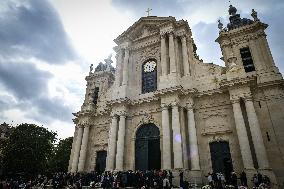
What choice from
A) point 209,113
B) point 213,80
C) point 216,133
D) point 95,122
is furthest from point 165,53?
point 95,122

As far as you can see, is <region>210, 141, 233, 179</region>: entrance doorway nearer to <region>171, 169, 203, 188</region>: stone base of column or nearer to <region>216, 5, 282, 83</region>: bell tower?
<region>171, 169, 203, 188</region>: stone base of column

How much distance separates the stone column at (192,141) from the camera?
46.5 ft

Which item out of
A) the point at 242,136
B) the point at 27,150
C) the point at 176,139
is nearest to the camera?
the point at 242,136

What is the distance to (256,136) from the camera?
524 inches

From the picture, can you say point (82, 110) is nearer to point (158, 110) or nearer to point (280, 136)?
point (158, 110)

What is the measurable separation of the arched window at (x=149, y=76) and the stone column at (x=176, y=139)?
12.8 ft

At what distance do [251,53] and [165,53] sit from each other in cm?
649

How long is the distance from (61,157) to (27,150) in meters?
8.82

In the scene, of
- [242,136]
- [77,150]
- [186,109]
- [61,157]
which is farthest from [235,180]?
[61,157]

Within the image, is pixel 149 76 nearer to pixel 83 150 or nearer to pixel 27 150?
pixel 83 150

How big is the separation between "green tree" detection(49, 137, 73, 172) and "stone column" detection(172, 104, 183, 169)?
26.3 metres

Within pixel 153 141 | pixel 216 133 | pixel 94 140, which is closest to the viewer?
pixel 216 133

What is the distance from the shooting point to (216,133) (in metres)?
15.0

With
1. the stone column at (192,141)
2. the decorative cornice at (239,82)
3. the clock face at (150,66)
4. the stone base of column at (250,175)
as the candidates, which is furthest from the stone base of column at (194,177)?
the clock face at (150,66)
